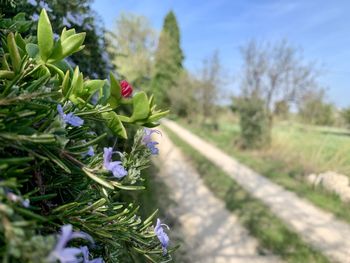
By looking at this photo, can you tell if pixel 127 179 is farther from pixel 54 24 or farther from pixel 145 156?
pixel 54 24

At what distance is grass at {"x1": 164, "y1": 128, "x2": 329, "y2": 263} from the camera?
15.6ft

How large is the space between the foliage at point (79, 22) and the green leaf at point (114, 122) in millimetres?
759

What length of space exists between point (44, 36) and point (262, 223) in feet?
18.5

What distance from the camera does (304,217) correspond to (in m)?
6.43

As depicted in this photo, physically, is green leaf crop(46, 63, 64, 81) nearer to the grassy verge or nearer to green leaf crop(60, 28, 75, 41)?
green leaf crop(60, 28, 75, 41)

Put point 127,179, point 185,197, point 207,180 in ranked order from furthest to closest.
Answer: point 207,180 → point 185,197 → point 127,179

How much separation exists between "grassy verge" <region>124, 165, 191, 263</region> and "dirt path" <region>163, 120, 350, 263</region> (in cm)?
194

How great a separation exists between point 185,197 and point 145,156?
6790 mm

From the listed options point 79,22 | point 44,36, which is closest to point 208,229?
point 79,22

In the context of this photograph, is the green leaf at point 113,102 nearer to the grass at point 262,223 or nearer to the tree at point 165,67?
the grass at point 262,223

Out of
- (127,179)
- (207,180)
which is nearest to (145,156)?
(127,179)

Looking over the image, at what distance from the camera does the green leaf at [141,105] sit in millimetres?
776

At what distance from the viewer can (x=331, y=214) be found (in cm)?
660

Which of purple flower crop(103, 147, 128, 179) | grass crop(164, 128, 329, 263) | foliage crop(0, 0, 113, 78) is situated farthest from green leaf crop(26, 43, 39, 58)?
grass crop(164, 128, 329, 263)
